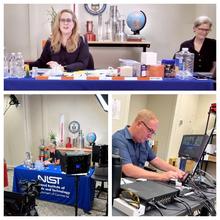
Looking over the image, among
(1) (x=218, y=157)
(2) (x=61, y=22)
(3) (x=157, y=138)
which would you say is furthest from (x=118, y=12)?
(1) (x=218, y=157)

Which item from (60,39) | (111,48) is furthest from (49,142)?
(111,48)

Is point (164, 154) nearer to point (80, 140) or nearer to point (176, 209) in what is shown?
point (176, 209)

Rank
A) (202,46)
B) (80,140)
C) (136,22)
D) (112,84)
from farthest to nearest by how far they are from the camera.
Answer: (136,22) < (80,140) < (202,46) < (112,84)

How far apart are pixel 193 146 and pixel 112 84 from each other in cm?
60

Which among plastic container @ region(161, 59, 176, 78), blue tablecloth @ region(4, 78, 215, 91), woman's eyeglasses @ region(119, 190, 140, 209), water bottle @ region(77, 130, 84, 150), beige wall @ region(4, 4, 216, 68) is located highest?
beige wall @ region(4, 4, 216, 68)

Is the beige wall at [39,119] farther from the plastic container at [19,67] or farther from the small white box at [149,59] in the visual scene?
the small white box at [149,59]

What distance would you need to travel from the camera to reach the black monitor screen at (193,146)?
152 centimetres

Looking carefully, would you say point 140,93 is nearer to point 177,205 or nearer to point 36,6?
point 177,205

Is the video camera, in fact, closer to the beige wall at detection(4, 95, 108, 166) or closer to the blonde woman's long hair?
the beige wall at detection(4, 95, 108, 166)

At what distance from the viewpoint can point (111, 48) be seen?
3.75m

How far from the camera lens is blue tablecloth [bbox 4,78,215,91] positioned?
4.79ft

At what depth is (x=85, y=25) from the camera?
3.59 metres

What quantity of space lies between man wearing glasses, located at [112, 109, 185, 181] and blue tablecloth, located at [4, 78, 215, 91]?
0.19 meters

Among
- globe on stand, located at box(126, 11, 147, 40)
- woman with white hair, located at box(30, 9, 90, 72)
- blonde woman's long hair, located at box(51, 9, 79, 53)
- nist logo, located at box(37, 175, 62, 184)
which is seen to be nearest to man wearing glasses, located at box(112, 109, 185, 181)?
woman with white hair, located at box(30, 9, 90, 72)
